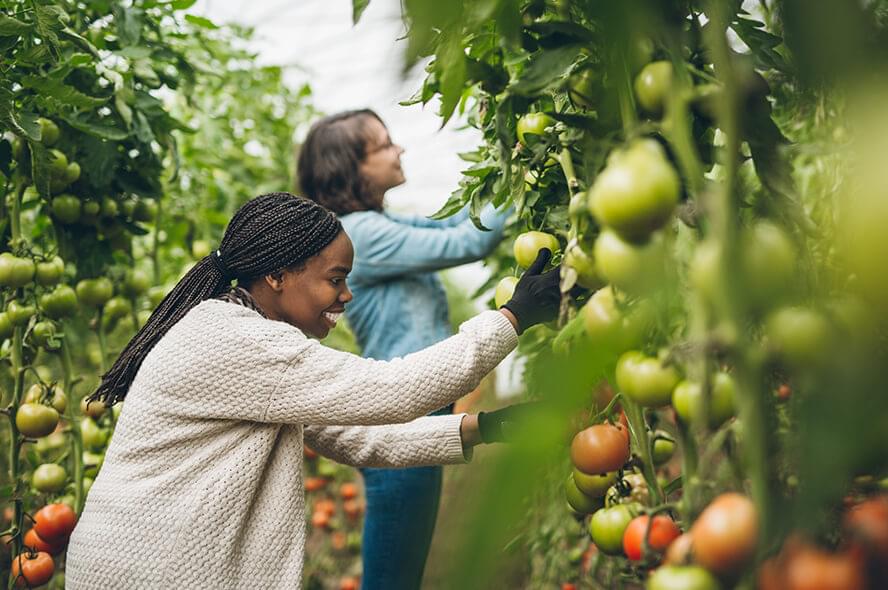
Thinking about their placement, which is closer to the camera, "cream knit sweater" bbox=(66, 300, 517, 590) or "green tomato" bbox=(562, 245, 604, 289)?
"green tomato" bbox=(562, 245, 604, 289)

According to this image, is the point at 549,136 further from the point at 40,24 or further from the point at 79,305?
the point at 79,305

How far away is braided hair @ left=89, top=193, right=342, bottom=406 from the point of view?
1.23 meters

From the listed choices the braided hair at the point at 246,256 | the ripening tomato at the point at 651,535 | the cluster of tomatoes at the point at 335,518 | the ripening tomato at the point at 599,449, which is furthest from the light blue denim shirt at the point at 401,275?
the cluster of tomatoes at the point at 335,518

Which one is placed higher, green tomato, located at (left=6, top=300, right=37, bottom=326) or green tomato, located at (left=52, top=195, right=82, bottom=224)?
green tomato, located at (left=52, top=195, right=82, bottom=224)

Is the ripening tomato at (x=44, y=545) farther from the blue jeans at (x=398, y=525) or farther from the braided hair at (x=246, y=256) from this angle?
the blue jeans at (x=398, y=525)

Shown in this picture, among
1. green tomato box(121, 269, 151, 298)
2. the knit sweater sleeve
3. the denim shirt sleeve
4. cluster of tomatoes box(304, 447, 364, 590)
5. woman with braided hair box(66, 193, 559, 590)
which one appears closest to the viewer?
woman with braided hair box(66, 193, 559, 590)

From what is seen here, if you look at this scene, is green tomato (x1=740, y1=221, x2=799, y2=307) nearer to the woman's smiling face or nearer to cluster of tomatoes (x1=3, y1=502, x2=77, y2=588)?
the woman's smiling face

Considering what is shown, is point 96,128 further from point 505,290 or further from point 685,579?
point 685,579

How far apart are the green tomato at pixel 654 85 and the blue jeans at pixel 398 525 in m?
1.20

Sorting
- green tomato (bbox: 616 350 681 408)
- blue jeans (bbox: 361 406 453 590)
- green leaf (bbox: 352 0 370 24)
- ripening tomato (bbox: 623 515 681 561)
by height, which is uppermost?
green leaf (bbox: 352 0 370 24)

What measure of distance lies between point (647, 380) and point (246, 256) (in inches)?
33.0

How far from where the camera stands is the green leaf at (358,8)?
582mm

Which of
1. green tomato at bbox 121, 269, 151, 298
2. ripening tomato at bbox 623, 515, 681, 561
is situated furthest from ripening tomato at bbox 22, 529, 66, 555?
ripening tomato at bbox 623, 515, 681, 561

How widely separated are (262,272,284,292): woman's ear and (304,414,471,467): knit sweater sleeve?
0.26 m
